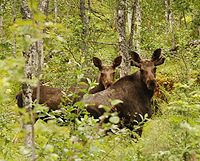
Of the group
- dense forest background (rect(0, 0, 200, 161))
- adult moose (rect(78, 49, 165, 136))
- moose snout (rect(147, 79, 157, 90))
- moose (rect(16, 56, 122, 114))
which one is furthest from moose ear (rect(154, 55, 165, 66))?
moose (rect(16, 56, 122, 114))

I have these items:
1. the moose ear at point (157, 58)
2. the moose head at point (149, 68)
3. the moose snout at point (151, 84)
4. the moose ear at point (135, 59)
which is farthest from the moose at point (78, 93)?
the moose snout at point (151, 84)

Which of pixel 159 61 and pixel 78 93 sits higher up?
pixel 159 61

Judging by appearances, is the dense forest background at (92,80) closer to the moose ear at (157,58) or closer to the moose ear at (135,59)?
the moose ear at (157,58)

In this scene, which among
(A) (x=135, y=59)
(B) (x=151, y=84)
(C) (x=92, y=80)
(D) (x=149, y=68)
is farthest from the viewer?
(A) (x=135, y=59)

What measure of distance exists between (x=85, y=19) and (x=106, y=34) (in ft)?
4.67

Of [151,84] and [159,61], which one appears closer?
[151,84]

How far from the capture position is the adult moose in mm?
8562

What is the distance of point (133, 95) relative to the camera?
29.4ft

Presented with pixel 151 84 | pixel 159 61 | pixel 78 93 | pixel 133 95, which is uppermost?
pixel 159 61

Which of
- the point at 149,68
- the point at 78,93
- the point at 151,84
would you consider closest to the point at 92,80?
the point at 151,84

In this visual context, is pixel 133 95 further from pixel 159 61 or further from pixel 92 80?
pixel 92 80

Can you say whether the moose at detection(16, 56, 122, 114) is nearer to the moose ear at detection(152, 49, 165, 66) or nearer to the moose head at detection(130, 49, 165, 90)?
the moose head at detection(130, 49, 165, 90)

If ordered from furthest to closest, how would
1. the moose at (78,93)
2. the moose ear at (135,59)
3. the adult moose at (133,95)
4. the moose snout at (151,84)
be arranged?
the moose at (78,93) → the moose ear at (135,59) → the adult moose at (133,95) → the moose snout at (151,84)

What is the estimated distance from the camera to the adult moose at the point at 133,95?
8.56 metres
